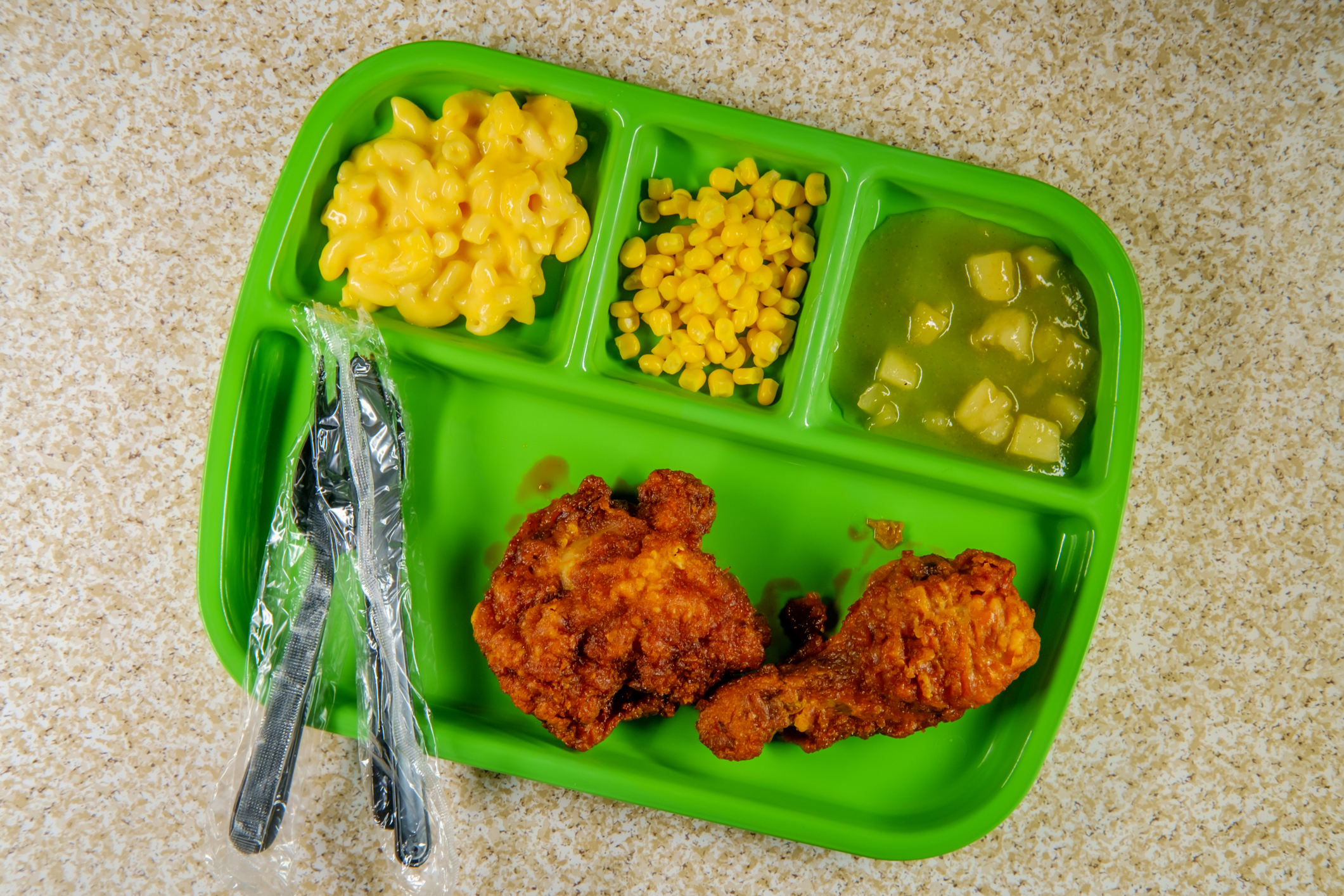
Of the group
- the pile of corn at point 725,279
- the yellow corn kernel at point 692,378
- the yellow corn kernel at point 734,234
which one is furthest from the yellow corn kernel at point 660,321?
the yellow corn kernel at point 734,234

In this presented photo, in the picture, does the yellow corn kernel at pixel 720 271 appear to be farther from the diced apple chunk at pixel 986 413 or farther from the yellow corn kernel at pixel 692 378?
the diced apple chunk at pixel 986 413

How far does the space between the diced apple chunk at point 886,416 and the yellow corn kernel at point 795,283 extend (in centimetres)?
32

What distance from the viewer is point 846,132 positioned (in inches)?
72.7

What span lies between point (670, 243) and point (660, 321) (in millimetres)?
176

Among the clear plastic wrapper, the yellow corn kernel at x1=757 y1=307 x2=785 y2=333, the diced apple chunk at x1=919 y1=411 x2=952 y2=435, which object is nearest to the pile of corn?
the yellow corn kernel at x1=757 y1=307 x2=785 y2=333

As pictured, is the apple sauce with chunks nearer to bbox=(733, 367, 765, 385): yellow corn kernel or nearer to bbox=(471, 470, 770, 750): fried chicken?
bbox=(733, 367, 765, 385): yellow corn kernel

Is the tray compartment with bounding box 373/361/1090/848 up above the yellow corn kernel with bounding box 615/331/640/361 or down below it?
below

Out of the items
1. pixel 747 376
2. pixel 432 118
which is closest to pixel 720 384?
pixel 747 376

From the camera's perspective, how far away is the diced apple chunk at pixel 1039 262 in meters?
1.70

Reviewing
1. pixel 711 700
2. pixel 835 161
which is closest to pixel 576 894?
pixel 711 700

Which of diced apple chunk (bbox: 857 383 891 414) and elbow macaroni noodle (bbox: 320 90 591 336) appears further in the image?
diced apple chunk (bbox: 857 383 891 414)

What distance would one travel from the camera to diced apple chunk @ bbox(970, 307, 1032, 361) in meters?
1.69

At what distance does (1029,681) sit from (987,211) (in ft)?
3.52

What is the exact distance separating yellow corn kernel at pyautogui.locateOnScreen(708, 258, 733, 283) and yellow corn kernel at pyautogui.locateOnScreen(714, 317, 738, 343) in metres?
0.09
